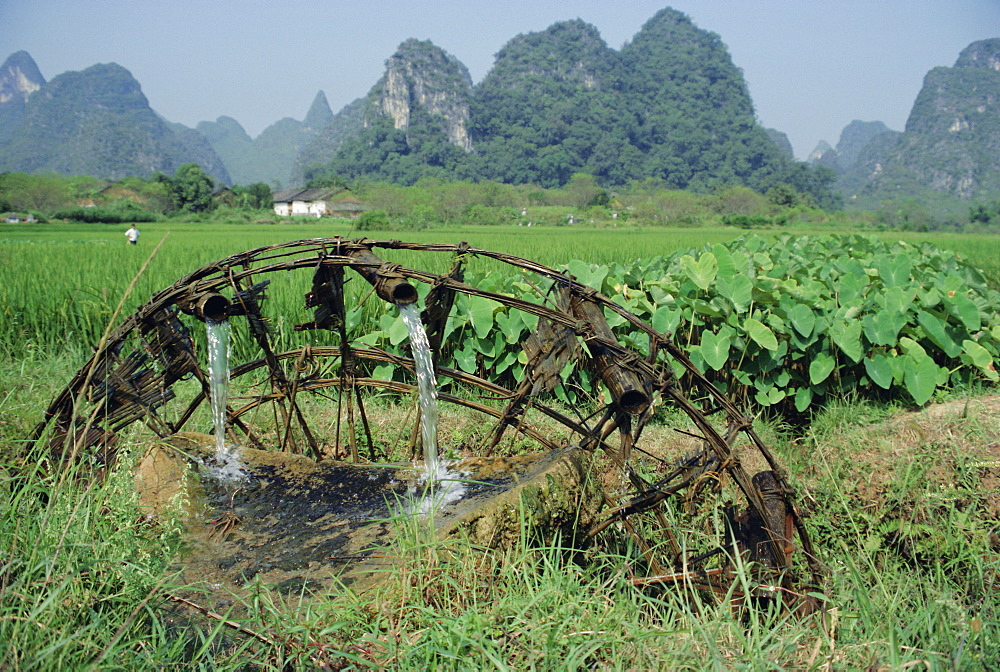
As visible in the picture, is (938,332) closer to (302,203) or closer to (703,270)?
(703,270)

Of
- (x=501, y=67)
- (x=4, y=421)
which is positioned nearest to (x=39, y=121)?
(x=501, y=67)

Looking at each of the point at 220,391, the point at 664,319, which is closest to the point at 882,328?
the point at 664,319

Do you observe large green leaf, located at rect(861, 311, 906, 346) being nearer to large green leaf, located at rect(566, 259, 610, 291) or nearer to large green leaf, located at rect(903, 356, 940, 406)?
large green leaf, located at rect(903, 356, 940, 406)

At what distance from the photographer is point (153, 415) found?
7.11 ft

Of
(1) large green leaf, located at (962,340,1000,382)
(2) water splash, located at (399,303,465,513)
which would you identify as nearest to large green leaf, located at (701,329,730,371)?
(1) large green leaf, located at (962,340,1000,382)

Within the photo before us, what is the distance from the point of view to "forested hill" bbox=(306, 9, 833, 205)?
97438 mm

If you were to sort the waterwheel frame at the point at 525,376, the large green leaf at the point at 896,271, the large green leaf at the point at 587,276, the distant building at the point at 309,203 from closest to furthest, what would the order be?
the waterwheel frame at the point at 525,376 < the large green leaf at the point at 587,276 < the large green leaf at the point at 896,271 < the distant building at the point at 309,203

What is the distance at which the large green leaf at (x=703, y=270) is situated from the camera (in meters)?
4.07

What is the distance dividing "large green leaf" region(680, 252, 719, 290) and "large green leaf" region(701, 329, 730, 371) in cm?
45

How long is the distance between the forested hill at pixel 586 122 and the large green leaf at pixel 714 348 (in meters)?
90.0

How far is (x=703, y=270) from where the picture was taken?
162 inches

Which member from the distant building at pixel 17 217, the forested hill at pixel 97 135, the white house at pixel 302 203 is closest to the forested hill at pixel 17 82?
the forested hill at pixel 97 135

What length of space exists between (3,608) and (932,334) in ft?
14.9

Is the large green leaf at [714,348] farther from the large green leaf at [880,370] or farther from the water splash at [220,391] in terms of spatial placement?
the water splash at [220,391]
